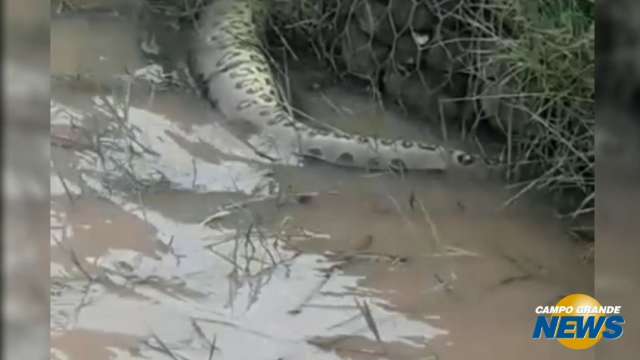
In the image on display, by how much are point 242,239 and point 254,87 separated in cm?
24

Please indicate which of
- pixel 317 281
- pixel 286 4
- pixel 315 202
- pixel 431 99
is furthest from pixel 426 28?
pixel 317 281

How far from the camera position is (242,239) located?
125 cm

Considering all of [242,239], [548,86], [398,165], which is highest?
[548,86]

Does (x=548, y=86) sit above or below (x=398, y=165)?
above

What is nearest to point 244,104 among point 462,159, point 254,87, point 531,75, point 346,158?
point 254,87

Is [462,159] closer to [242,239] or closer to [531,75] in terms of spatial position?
[531,75]

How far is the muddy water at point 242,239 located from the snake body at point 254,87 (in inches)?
1.0

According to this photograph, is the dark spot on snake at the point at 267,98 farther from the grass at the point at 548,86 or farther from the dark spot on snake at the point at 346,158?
the grass at the point at 548,86

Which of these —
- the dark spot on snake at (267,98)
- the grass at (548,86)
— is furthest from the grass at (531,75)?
the dark spot on snake at (267,98)

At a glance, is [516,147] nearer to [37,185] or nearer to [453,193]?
[453,193]

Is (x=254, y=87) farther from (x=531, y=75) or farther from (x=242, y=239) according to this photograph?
(x=531, y=75)

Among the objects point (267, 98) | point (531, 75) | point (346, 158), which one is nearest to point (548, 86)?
point (531, 75)

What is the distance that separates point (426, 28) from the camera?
49.8 inches

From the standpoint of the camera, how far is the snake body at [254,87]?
125 centimetres
